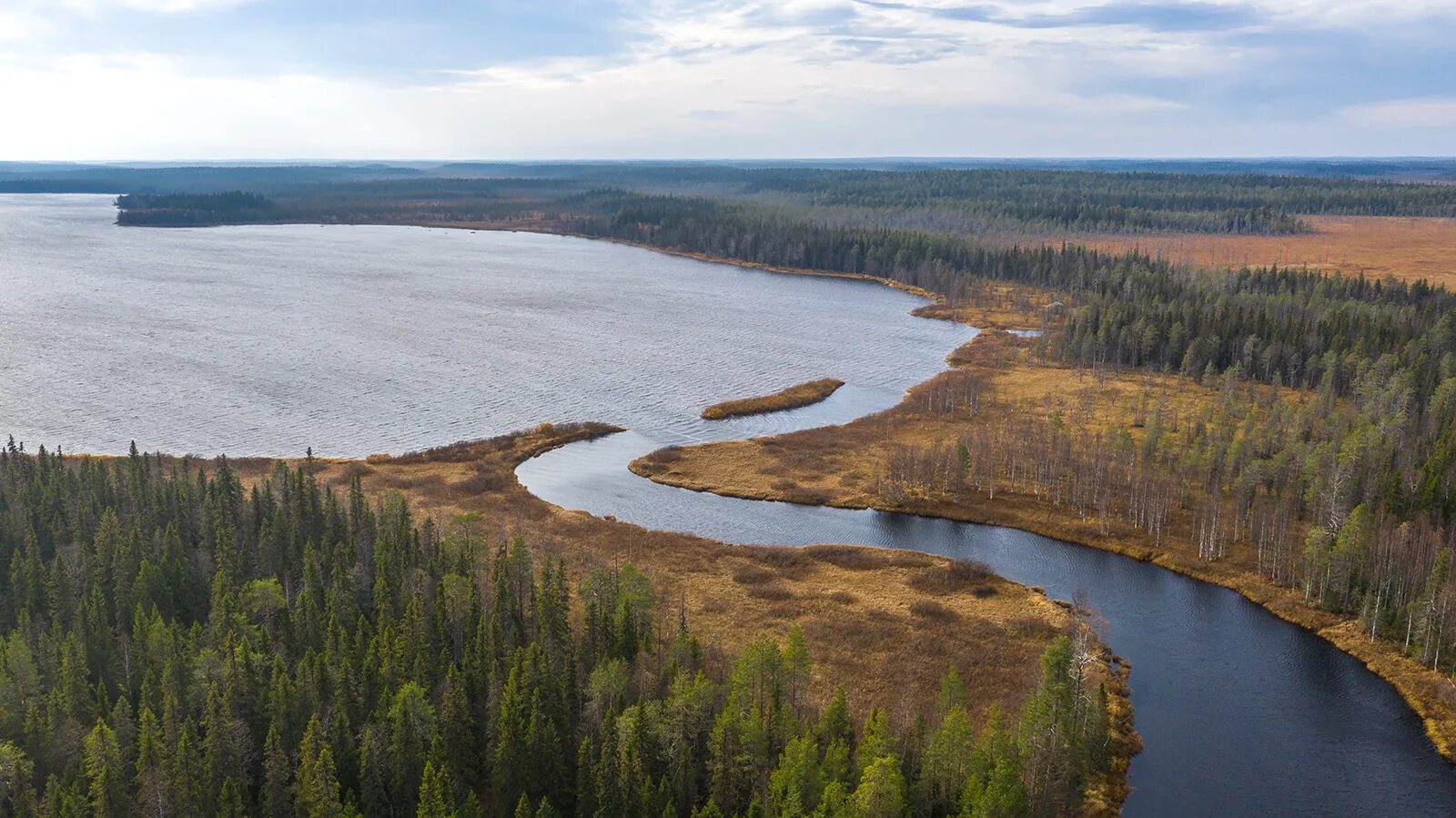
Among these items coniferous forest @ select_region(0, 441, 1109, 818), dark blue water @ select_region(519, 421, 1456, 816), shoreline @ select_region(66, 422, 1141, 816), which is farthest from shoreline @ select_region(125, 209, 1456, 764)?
coniferous forest @ select_region(0, 441, 1109, 818)

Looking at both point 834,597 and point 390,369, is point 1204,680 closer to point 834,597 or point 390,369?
point 834,597

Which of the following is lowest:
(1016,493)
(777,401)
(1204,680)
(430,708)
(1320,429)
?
(1204,680)

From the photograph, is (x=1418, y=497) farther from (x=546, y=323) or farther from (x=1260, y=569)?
(x=546, y=323)

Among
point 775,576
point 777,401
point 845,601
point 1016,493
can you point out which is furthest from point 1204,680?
point 777,401

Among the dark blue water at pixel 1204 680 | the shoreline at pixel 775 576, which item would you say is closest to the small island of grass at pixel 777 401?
the dark blue water at pixel 1204 680

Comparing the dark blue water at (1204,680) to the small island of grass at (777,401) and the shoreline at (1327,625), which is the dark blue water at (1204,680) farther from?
the small island of grass at (777,401)

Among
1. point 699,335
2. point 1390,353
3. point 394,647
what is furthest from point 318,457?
point 1390,353
